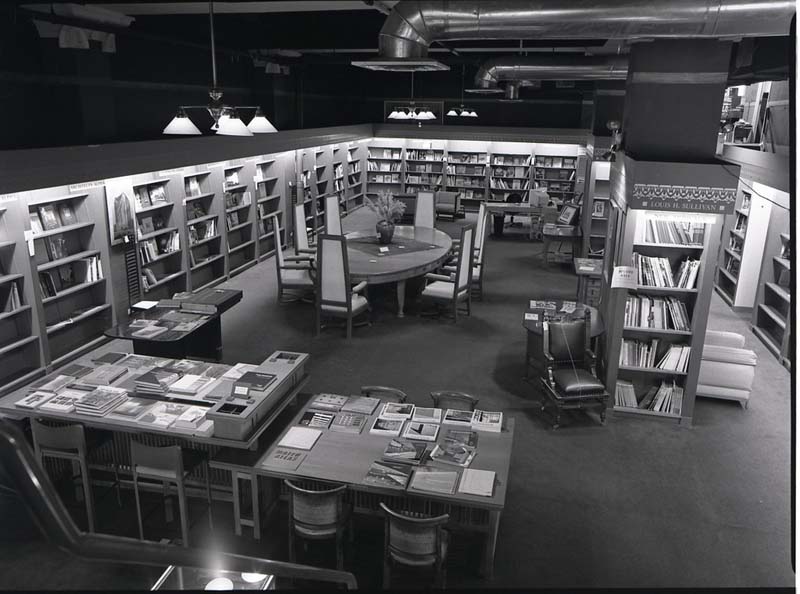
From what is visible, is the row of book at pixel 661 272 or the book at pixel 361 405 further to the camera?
the row of book at pixel 661 272

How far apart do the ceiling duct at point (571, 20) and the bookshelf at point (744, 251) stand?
5.55 m

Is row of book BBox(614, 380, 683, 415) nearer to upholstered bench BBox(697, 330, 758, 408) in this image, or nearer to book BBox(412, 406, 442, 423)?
upholstered bench BBox(697, 330, 758, 408)

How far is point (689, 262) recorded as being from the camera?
632 centimetres

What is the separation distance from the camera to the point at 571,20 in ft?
15.1

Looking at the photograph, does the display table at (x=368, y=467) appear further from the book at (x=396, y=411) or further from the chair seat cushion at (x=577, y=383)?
the chair seat cushion at (x=577, y=383)

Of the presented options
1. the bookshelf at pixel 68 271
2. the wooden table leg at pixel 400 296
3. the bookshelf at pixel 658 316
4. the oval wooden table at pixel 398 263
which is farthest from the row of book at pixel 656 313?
the bookshelf at pixel 68 271

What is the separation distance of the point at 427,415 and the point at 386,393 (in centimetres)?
80

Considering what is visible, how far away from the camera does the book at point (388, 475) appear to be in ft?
13.8

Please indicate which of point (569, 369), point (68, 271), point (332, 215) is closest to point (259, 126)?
point (68, 271)

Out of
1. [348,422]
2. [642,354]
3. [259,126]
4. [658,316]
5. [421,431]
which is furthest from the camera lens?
[259,126]

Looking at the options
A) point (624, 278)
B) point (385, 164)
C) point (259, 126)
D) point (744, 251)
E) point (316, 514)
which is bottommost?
point (316, 514)

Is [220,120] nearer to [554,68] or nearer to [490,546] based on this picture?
[490,546]

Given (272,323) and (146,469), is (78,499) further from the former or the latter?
(272,323)

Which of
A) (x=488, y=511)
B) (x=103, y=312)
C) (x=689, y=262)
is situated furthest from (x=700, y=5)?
(x=103, y=312)
